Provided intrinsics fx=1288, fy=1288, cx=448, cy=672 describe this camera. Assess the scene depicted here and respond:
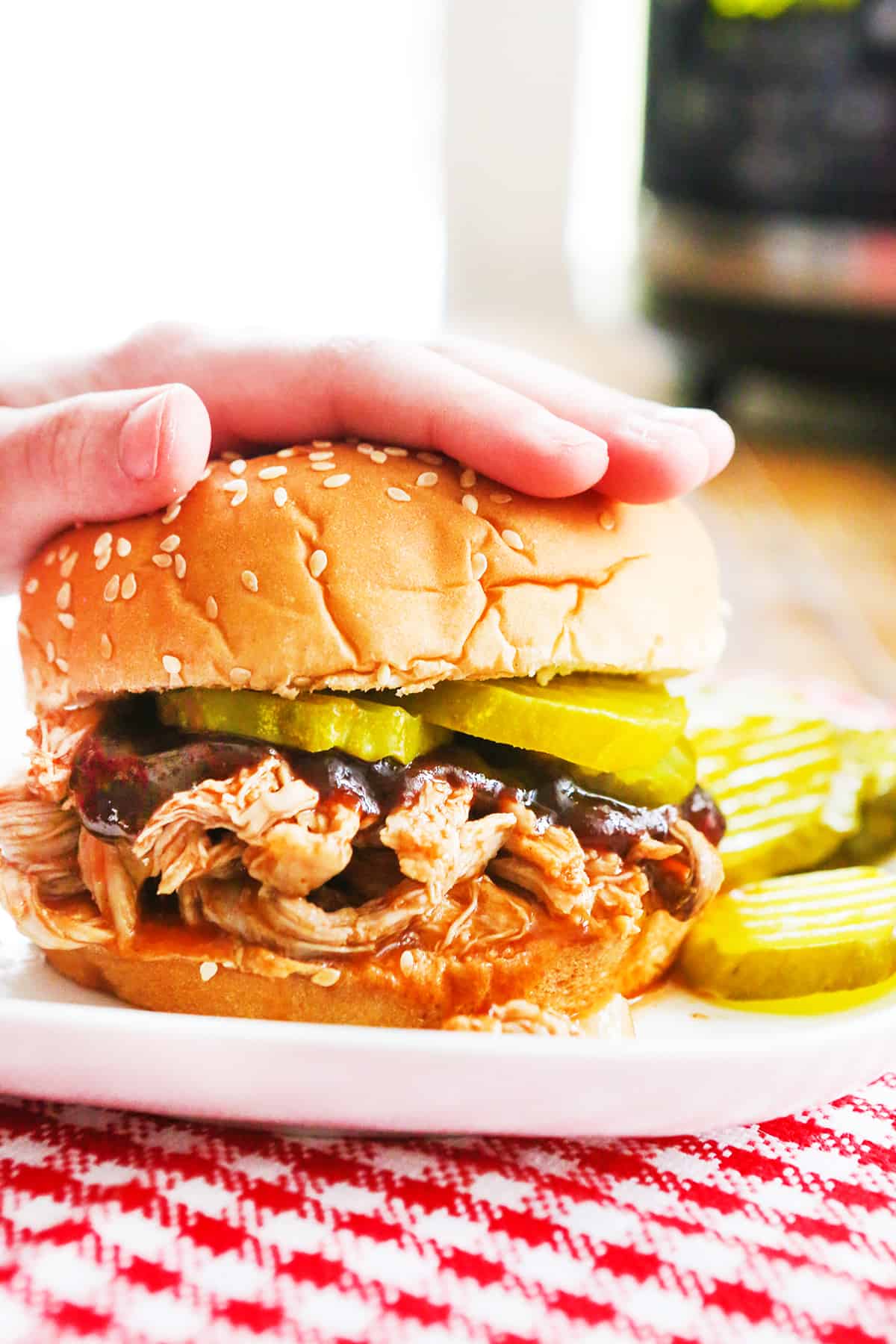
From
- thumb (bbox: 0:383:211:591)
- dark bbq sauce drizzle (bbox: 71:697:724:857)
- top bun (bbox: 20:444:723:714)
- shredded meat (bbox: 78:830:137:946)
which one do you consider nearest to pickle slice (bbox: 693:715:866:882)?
dark bbq sauce drizzle (bbox: 71:697:724:857)

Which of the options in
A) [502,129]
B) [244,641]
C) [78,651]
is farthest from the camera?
[502,129]

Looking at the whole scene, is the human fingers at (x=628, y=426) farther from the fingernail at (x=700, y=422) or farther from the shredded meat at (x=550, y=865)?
the shredded meat at (x=550, y=865)

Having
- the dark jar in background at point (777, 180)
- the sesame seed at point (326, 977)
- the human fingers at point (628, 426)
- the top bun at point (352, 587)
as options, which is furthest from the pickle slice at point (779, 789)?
the dark jar in background at point (777, 180)

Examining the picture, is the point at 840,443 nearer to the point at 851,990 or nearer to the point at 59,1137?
the point at 851,990

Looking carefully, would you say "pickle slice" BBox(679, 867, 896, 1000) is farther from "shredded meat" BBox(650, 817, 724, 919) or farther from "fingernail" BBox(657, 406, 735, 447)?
"fingernail" BBox(657, 406, 735, 447)

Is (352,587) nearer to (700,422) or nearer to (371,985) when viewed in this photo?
(371,985)

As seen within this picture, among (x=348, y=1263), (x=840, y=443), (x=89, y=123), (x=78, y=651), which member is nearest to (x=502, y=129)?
(x=840, y=443)
